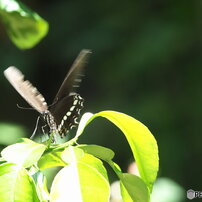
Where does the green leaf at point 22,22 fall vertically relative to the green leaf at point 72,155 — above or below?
above

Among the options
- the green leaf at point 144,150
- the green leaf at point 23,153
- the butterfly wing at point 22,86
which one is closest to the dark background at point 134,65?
the butterfly wing at point 22,86

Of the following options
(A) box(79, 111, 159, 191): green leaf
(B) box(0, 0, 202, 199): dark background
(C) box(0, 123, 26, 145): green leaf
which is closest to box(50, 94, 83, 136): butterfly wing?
(A) box(79, 111, 159, 191): green leaf

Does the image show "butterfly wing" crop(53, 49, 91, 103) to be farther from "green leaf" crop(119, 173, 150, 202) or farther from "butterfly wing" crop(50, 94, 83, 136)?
"green leaf" crop(119, 173, 150, 202)

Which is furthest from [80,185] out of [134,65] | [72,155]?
[134,65]

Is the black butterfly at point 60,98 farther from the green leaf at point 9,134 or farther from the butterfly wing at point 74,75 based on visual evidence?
the green leaf at point 9,134

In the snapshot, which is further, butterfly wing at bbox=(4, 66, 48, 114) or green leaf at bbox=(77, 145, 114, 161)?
butterfly wing at bbox=(4, 66, 48, 114)

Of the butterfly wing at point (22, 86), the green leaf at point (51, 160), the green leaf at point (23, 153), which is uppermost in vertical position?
the butterfly wing at point (22, 86)
